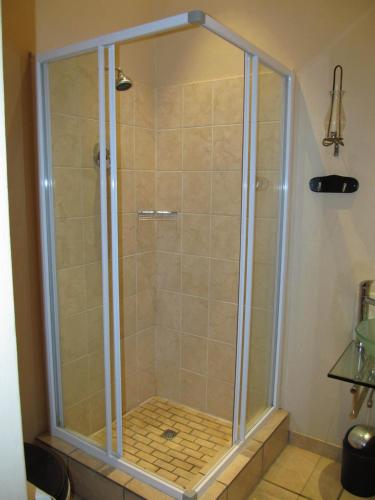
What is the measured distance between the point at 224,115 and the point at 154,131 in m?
0.46

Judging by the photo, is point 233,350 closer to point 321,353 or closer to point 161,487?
point 321,353

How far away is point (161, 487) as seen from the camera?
1.68 metres

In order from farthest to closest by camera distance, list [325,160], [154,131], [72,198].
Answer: [154,131]
[325,160]
[72,198]

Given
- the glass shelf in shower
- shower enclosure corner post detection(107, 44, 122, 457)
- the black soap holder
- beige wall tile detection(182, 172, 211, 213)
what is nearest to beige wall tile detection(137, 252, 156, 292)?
beige wall tile detection(182, 172, 211, 213)

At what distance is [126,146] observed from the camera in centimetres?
229

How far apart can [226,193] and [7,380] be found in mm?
1887

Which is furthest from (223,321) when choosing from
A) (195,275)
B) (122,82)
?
(122,82)

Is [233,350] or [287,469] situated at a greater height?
[233,350]

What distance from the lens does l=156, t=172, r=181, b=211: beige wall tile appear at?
7.98ft

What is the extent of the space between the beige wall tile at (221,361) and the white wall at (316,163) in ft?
1.02

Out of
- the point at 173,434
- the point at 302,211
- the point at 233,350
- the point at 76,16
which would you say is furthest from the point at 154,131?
the point at 173,434

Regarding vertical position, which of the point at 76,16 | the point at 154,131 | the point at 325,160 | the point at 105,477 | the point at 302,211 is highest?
the point at 76,16

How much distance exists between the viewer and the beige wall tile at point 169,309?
8.38 feet

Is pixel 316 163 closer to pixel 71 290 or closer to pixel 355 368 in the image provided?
pixel 355 368
